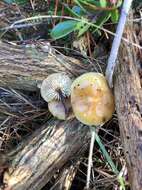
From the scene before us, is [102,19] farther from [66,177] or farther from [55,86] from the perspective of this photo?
[66,177]

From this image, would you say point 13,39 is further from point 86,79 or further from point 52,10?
point 86,79

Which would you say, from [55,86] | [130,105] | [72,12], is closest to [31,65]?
[55,86]

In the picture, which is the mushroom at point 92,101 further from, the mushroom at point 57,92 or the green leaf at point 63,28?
the green leaf at point 63,28

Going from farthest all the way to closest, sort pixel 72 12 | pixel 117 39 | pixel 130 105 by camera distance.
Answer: pixel 72 12 < pixel 117 39 < pixel 130 105

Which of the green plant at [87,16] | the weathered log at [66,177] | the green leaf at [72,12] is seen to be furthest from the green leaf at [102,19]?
the weathered log at [66,177]

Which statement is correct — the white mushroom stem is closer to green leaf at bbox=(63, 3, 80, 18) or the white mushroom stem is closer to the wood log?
the wood log
